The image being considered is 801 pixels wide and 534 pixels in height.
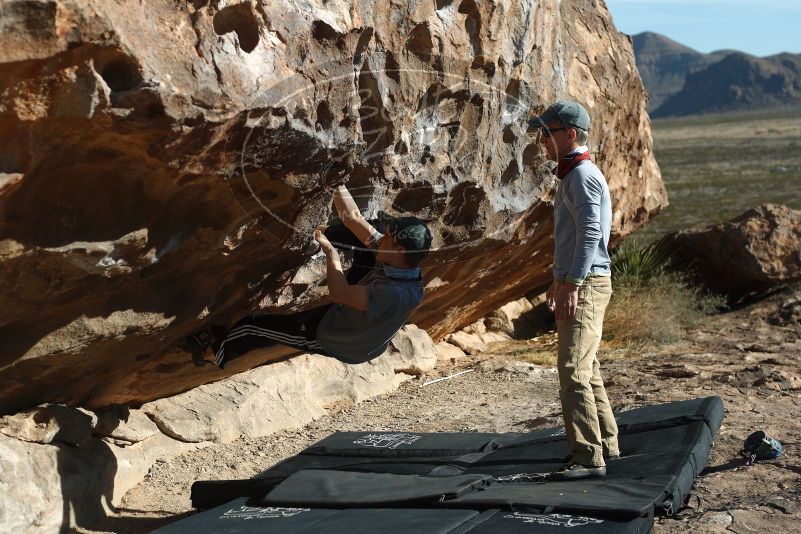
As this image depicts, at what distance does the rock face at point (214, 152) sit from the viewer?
12.9 ft

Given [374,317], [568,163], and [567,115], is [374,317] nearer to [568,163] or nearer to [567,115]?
[568,163]

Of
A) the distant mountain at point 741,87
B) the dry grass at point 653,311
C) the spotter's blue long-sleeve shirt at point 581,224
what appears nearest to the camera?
the spotter's blue long-sleeve shirt at point 581,224

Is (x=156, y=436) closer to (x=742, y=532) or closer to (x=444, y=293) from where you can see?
(x=444, y=293)

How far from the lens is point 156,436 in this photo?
21.0 feet

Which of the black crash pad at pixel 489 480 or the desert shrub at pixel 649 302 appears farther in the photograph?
the desert shrub at pixel 649 302

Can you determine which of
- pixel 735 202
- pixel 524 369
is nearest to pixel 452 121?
pixel 524 369

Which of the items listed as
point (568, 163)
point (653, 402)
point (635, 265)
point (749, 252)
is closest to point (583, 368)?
point (568, 163)

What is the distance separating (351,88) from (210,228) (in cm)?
92

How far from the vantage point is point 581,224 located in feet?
16.0

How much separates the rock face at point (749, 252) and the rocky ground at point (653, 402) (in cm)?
55

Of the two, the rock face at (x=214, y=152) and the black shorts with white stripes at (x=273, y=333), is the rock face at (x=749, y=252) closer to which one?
the rock face at (x=214, y=152)

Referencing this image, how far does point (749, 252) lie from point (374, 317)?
7.34 meters

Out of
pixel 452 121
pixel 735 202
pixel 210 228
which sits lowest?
pixel 735 202

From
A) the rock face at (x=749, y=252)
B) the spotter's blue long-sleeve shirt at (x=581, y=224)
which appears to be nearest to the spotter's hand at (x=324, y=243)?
the spotter's blue long-sleeve shirt at (x=581, y=224)
